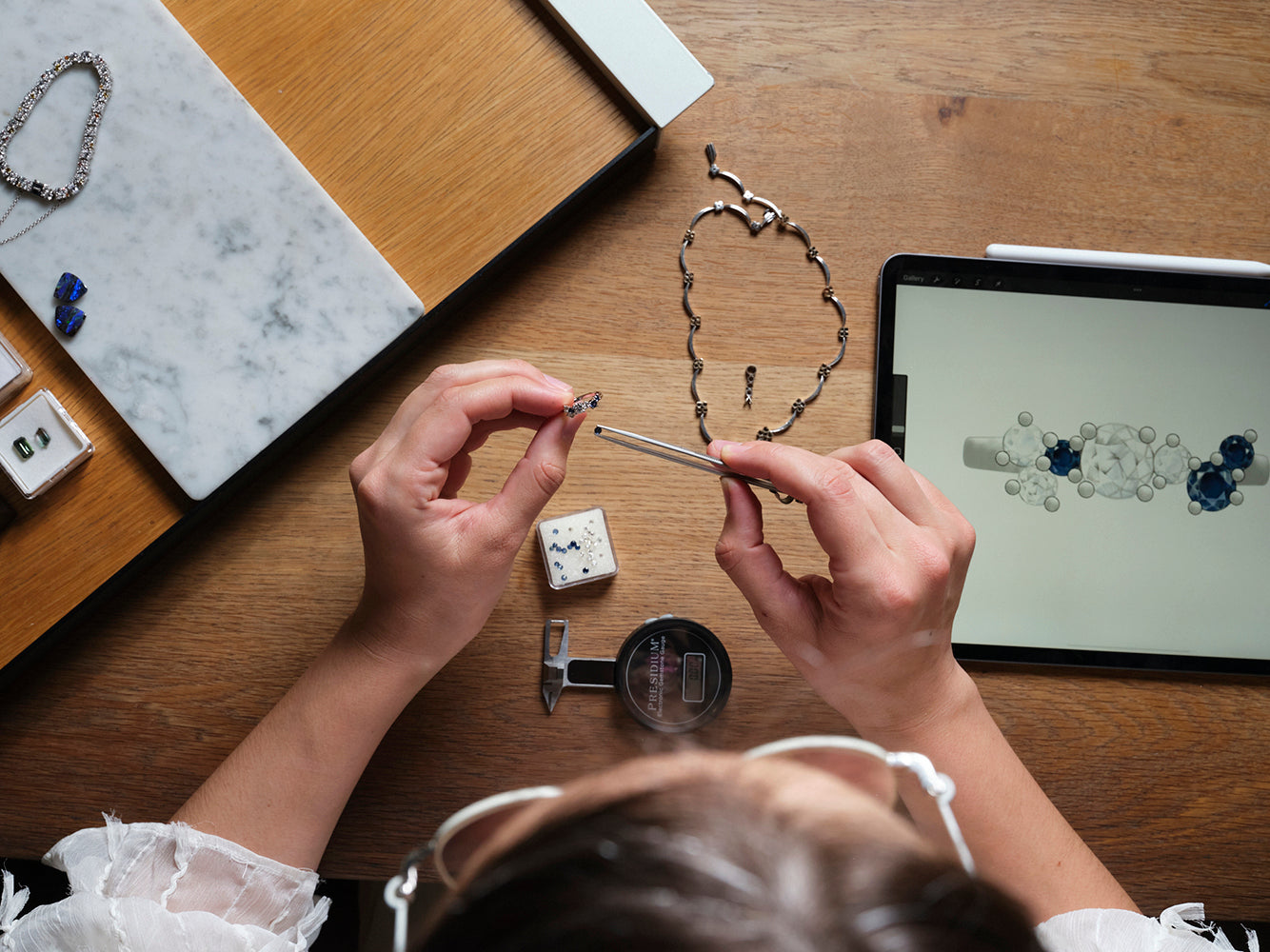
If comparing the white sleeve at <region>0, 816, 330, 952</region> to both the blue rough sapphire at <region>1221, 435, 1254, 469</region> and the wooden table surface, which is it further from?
the blue rough sapphire at <region>1221, 435, 1254, 469</region>

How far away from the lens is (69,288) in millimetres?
654

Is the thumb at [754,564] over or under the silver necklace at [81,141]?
under

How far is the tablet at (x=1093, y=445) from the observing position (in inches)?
30.0

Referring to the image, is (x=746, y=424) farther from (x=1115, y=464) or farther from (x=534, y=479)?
(x=1115, y=464)

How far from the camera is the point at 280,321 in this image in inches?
26.8

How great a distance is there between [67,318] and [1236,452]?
1067mm

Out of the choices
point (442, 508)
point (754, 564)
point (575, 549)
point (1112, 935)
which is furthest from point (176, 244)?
point (1112, 935)

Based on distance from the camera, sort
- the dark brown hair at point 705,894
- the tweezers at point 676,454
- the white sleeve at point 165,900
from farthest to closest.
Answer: the tweezers at point 676,454 → the white sleeve at point 165,900 → the dark brown hair at point 705,894

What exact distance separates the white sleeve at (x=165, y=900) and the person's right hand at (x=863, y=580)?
1.45 ft

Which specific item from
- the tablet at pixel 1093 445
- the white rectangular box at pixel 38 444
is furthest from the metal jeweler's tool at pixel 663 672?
the white rectangular box at pixel 38 444

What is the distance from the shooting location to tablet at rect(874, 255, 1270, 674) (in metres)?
0.76

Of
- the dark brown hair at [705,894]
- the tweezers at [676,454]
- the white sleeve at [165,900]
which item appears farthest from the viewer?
the tweezers at [676,454]

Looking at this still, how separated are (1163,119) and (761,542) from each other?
611 mm

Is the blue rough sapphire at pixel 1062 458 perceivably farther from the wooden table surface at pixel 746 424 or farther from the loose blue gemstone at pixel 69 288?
the loose blue gemstone at pixel 69 288
